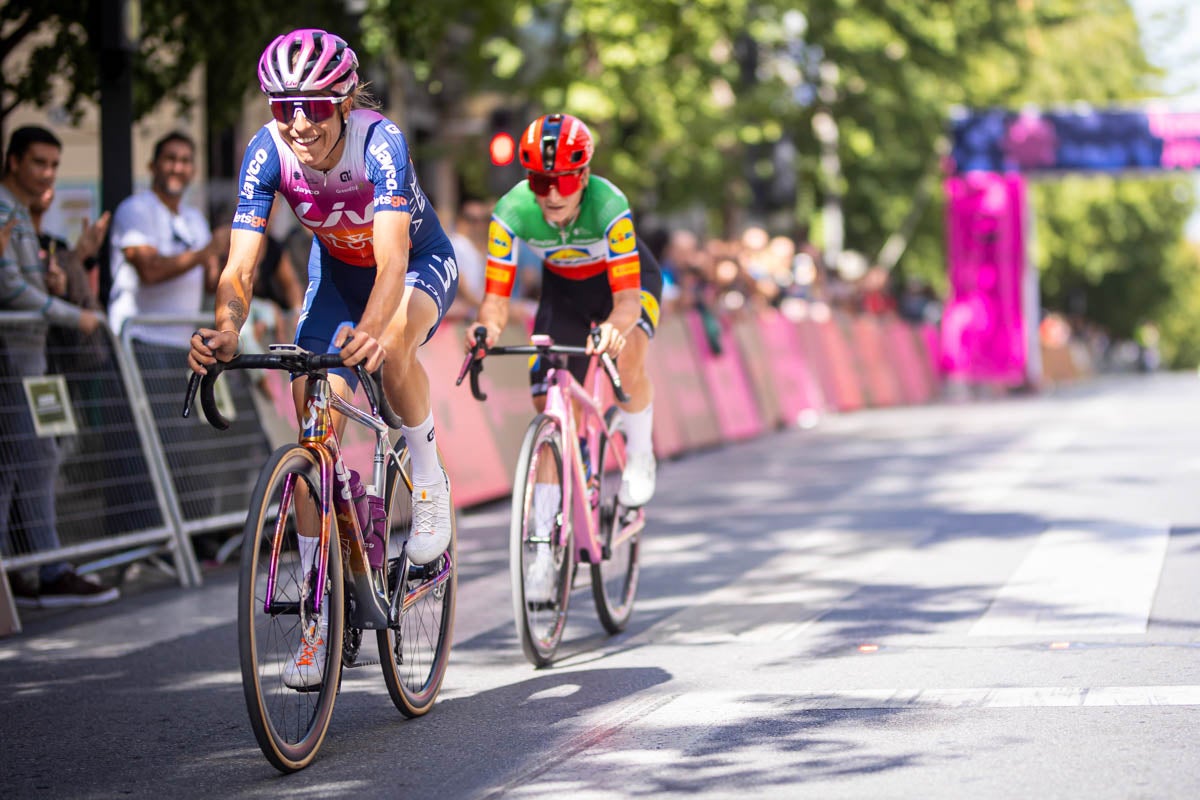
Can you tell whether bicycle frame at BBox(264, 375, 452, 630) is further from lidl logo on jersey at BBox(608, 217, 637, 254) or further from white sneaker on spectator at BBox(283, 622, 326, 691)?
lidl logo on jersey at BBox(608, 217, 637, 254)

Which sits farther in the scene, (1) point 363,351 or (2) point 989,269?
(2) point 989,269

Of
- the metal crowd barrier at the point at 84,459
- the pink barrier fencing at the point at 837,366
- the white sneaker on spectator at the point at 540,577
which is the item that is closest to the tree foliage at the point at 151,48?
the metal crowd barrier at the point at 84,459

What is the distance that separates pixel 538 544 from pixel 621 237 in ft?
4.30

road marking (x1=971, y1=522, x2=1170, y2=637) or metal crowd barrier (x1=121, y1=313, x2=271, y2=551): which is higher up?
metal crowd barrier (x1=121, y1=313, x2=271, y2=551)

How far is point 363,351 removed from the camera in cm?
537

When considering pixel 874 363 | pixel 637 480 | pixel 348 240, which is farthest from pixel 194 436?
pixel 874 363

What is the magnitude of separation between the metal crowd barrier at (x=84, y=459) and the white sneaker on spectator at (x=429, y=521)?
320 centimetres

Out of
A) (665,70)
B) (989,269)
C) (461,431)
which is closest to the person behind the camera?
(461,431)

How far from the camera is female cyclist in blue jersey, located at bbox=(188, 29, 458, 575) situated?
5645 millimetres

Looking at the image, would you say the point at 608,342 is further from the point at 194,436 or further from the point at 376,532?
the point at 194,436

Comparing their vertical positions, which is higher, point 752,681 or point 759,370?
point 759,370

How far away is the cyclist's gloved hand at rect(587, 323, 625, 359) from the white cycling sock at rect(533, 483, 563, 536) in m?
0.54

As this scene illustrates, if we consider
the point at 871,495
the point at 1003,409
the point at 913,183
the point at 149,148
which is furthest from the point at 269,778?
the point at 913,183

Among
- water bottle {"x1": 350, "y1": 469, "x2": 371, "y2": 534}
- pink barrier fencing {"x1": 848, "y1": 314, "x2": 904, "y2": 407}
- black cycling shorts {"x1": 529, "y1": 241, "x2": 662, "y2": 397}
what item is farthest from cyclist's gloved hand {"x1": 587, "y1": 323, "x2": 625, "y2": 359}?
pink barrier fencing {"x1": 848, "y1": 314, "x2": 904, "y2": 407}
